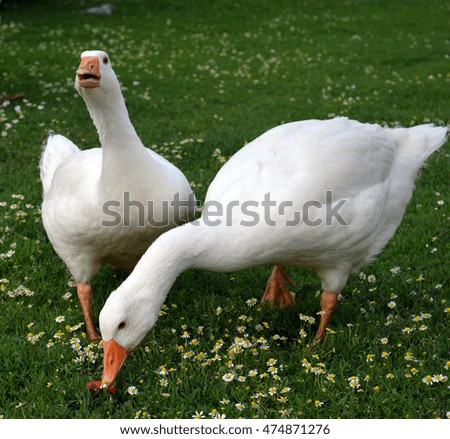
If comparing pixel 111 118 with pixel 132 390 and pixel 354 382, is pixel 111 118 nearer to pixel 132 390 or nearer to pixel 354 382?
pixel 132 390

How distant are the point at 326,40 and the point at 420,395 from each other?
1428 cm

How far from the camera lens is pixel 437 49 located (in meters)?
15.5

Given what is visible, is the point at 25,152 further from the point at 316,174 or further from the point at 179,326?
the point at 316,174

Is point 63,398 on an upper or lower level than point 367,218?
lower

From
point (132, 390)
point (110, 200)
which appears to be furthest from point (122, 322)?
point (110, 200)

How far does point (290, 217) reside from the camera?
3805 millimetres

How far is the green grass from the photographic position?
12.3ft

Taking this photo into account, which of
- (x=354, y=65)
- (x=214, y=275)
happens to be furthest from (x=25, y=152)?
(x=354, y=65)

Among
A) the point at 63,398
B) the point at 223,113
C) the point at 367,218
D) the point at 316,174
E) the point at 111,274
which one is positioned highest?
the point at 316,174

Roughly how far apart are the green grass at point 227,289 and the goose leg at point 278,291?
110mm

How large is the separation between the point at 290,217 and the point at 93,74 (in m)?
1.51

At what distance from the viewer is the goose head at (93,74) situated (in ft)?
12.9

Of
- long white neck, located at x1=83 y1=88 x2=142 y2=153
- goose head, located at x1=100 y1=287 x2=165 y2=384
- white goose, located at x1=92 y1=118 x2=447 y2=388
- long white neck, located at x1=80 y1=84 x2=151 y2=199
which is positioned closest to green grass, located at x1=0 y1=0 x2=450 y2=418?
goose head, located at x1=100 y1=287 x2=165 y2=384

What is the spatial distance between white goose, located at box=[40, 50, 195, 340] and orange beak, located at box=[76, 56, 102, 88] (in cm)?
4
